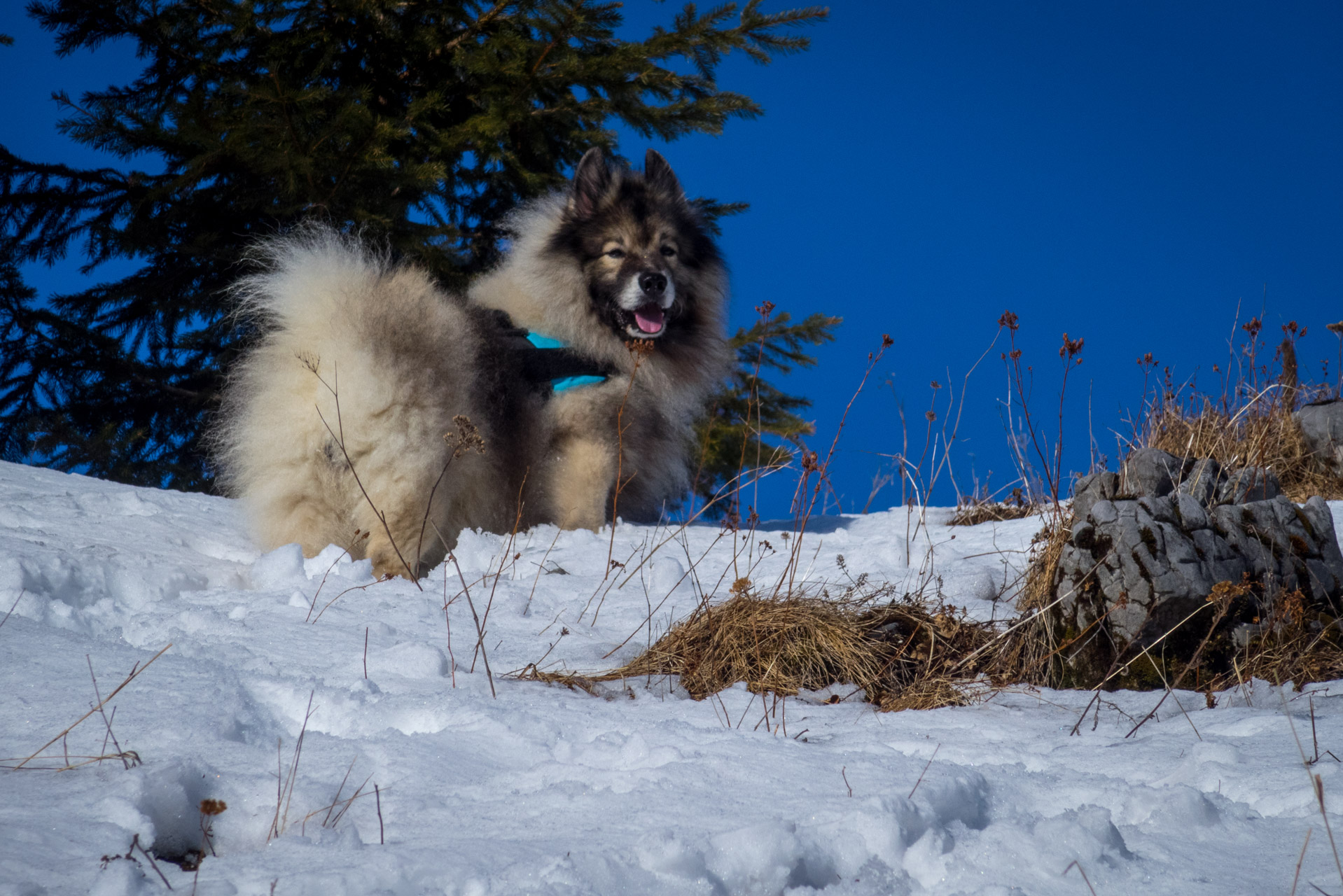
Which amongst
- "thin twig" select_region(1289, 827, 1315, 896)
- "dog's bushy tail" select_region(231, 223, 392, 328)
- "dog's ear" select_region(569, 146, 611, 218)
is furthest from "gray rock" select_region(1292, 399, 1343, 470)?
"dog's bushy tail" select_region(231, 223, 392, 328)

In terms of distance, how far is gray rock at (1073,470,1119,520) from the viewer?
3365 mm

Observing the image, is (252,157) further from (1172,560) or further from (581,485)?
(1172,560)

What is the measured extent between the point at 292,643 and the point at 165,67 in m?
6.80

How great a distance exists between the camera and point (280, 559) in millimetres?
3791

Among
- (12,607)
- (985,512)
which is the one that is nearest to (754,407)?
(985,512)

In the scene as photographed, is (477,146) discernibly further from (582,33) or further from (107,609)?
(107,609)

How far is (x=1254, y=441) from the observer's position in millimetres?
5566

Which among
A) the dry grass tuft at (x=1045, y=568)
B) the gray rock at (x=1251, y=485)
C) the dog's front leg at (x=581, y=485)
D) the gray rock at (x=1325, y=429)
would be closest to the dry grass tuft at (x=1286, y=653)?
the dry grass tuft at (x=1045, y=568)

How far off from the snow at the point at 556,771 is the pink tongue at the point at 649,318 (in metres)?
2.49

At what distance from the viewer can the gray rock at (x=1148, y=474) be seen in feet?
11.7

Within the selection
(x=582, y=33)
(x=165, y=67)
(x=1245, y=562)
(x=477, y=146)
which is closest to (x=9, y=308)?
(x=165, y=67)

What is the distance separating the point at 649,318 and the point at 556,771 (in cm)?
388

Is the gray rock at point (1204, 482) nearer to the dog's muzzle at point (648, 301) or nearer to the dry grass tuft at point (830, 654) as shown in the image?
the dry grass tuft at point (830, 654)

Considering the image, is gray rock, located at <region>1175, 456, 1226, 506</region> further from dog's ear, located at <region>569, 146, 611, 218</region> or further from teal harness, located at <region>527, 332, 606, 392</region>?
dog's ear, located at <region>569, 146, 611, 218</region>
